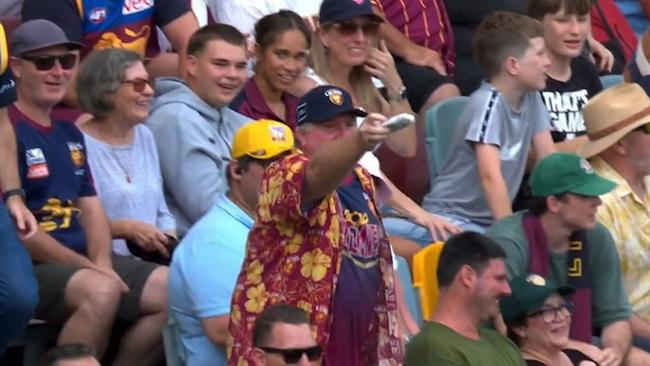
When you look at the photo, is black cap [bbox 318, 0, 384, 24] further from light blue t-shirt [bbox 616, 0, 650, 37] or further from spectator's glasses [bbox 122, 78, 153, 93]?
light blue t-shirt [bbox 616, 0, 650, 37]

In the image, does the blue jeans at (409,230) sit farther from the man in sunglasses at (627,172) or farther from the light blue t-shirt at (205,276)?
the light blue t-shirt at (205,276)

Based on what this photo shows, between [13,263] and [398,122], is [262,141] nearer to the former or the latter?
[13,263]

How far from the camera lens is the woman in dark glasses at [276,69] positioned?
27.5ft

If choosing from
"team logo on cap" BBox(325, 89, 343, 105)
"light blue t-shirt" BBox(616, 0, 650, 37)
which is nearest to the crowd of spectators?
"team logo on cap" BBox(325, 89, 343, 105)

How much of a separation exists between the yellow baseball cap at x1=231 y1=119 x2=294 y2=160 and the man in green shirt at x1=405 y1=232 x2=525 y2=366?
2.59 ft

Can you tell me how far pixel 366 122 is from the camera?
16.4 ft

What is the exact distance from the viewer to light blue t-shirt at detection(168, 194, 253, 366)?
6602 millimetres

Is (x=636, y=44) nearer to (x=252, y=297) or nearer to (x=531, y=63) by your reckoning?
(x=531, y=63)

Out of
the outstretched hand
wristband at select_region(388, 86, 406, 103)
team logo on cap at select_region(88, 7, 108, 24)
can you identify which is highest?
the outstretched hand

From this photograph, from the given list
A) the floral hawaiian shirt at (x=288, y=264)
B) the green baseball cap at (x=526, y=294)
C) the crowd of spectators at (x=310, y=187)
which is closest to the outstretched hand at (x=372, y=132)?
the crowd of spectators at (x=310, y=187)

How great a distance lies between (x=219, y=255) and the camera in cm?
663

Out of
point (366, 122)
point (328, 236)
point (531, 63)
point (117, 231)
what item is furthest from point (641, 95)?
point (366, 122)

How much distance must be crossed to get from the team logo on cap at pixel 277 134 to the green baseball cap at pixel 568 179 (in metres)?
1.44

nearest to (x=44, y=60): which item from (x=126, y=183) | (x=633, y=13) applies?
(x=126, y=183)
